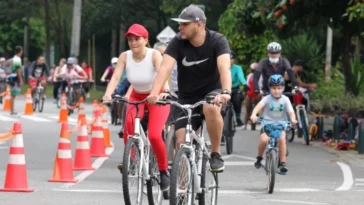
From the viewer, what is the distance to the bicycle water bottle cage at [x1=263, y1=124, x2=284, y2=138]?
14.6m

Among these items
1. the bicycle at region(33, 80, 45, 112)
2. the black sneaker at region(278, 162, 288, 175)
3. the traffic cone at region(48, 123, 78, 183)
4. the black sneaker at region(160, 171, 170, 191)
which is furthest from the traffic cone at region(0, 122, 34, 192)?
the bicycle at region(33, 80, 45, 112)

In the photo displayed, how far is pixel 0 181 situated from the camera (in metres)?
14.2

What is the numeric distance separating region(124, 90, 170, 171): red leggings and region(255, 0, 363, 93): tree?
358 inches

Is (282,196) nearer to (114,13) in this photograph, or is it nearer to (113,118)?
(113,118)

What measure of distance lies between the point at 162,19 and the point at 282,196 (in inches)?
1725

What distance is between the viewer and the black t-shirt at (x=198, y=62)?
10531mm

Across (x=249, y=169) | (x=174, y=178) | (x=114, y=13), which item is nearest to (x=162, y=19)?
(x=114, y=13)

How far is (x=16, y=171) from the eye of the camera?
42.3 feet

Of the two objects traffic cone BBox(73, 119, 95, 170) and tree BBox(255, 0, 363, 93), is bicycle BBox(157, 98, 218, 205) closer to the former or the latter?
traffic cone BBox(73, 119, 95, 170)

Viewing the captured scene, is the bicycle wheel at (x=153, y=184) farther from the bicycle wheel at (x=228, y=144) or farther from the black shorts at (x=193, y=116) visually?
the bicycle wheel at (x=228, y=144)

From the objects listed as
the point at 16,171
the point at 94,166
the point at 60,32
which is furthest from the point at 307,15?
the point at 60,32

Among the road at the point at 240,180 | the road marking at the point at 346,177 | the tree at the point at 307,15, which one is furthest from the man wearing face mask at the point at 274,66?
the road marking at the point at 346,177

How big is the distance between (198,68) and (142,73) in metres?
1.54

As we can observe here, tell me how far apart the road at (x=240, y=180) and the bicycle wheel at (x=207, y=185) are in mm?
1612
